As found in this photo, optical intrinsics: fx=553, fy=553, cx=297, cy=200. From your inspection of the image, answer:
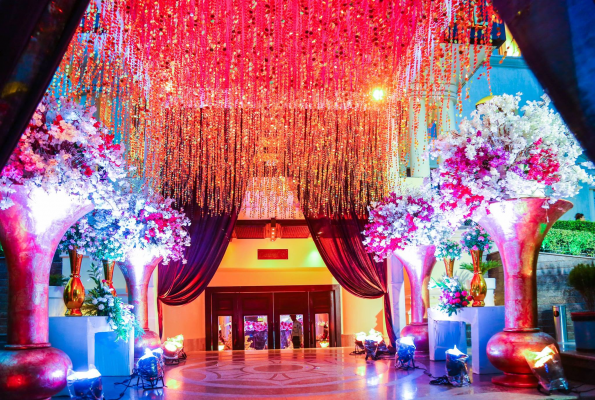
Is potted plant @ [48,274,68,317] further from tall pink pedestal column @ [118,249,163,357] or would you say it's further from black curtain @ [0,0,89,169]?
black curtain @ [0,0,89,169]

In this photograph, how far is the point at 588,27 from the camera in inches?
25.7

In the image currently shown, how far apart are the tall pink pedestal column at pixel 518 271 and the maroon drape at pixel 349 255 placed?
18.9 feet

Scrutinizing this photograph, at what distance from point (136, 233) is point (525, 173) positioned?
16.1 ft

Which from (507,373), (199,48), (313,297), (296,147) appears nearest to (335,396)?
(507,373)

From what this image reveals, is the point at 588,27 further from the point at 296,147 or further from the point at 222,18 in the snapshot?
the point at 296,147

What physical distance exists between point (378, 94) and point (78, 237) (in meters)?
5.62

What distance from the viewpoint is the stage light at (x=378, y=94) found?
9.49 metres

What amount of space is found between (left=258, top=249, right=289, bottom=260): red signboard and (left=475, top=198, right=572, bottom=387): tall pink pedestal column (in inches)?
366

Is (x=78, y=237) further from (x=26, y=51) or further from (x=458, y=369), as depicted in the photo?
(x=26, y=51)

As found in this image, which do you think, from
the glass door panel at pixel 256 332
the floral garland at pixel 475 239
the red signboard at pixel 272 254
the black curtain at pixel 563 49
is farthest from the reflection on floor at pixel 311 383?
the glass door panel at pixel 256 332

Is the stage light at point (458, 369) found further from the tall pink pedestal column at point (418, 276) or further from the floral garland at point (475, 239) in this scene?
the tall pink pedestal column at point (418, 276)

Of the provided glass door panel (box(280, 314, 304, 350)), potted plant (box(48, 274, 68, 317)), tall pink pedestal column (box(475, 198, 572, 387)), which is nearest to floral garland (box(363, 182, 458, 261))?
tall pink pedestal column (box(475, 198, 572, 387))

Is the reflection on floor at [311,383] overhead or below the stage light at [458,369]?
below

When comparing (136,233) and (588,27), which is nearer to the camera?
(588,27)
